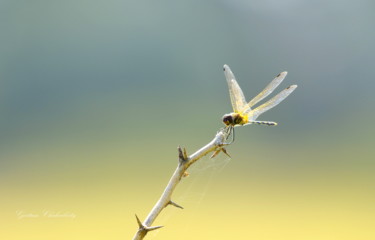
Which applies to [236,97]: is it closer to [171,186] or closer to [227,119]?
[227,119]

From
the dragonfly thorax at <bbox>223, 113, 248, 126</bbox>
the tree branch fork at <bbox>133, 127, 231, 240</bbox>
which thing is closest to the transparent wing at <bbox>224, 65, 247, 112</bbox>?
the dragonfly thorax at <bbox>223, 113, 248, 126</bbox>

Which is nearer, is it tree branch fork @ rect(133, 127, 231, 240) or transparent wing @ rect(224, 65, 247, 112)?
tree branch fork @ rect(133, 127, 231, 240)

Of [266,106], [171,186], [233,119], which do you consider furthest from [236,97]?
[171,186]

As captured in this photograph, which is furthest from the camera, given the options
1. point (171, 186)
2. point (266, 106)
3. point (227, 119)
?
point (266, 106)

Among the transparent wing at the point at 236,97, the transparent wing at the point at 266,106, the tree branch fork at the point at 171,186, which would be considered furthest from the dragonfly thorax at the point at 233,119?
the tree branch fork at the point at 171,186

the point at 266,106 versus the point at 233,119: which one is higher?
the point at 266,106

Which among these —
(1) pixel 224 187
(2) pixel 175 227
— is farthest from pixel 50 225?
(1) pixel 224 187

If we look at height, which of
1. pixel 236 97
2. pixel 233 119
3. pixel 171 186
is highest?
pixel 236 97

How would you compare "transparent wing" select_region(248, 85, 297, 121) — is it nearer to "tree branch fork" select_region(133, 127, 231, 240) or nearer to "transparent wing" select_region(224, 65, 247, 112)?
"transparent wing" select_region(224, 65, 247, 112)

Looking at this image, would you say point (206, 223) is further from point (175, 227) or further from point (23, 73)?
point (23, 73)

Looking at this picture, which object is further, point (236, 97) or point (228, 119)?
point (236, 97)
